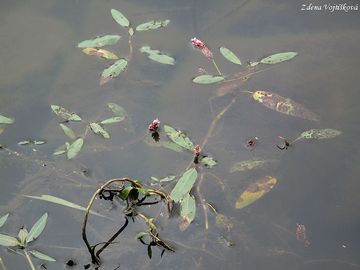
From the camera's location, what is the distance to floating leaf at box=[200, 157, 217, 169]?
2.12 metres

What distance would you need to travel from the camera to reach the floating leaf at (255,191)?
6.61 ft

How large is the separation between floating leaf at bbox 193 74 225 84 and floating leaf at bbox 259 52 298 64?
0.74ft

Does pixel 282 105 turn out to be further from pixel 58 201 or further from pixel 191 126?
pixel 58 201

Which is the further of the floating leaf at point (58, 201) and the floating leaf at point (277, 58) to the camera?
the floating leaf at point (277, 58)

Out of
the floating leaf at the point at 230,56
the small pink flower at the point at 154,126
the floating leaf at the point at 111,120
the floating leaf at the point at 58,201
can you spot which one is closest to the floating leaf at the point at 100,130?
the floating leaf at the point at 111,120

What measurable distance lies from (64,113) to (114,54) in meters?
0.40

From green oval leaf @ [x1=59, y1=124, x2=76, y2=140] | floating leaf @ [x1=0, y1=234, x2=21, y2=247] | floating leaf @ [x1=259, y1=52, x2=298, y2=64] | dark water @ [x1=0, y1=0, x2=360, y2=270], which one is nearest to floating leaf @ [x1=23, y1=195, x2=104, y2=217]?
dark water @ [x1=0, y1=0, x2=360, y2=270]

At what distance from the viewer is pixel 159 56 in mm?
2479

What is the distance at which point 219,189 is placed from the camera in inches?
80.7

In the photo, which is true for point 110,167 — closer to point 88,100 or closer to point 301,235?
point 88,100

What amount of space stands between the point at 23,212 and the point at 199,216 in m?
0.69

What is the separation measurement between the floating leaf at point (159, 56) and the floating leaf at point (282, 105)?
43 centimetres

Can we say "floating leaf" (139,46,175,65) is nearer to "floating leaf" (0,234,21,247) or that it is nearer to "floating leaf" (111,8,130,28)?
"floating leaf" (111,8,130,28)

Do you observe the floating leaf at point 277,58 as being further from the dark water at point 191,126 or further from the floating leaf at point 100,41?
the floating leaf at point 100,41
